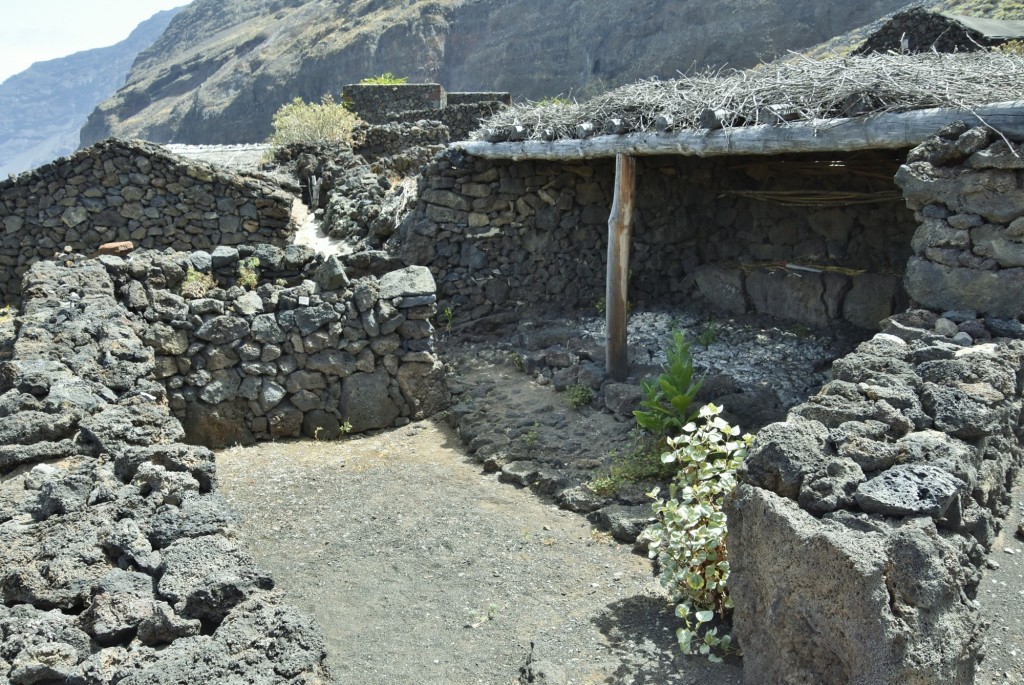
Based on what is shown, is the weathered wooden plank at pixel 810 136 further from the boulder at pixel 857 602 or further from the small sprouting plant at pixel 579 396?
the boulder at pixel 857 602

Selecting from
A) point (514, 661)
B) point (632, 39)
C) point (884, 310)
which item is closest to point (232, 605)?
point (514, 661)

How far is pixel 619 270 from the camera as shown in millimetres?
9742

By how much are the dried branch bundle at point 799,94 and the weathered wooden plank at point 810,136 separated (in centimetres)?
10

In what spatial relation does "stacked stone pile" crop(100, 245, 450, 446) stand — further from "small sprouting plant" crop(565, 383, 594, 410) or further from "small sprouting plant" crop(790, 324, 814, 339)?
"small sprouting plant" crop(790, 324, 814, 339)

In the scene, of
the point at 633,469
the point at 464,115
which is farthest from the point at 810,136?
the point at 464,115

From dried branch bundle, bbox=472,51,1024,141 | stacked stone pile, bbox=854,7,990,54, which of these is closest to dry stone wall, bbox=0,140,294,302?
dried branch bundle, bbox=472,51,1024,141

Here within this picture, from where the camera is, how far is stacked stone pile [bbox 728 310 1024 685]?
3.48 metres

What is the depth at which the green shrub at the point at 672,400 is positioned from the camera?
763 centimetres

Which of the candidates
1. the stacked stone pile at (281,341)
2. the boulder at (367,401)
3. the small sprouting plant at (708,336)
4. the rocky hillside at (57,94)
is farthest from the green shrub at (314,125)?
the rocky hillside at (57,94)

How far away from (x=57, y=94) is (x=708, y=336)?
183m

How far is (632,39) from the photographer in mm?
45500

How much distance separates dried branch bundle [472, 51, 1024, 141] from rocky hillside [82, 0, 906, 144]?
2989 centimetres

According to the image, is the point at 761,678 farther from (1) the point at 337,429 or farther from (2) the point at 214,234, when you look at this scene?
(2) the point at 214,234

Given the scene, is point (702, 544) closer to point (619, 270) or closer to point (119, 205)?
point (619, 270)
